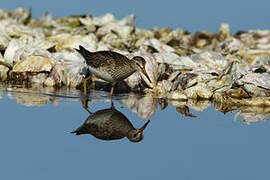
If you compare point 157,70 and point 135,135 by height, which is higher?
point 157,70

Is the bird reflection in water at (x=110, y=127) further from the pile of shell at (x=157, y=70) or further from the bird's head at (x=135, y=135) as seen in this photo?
the pile of shell at (x=157, y=70)

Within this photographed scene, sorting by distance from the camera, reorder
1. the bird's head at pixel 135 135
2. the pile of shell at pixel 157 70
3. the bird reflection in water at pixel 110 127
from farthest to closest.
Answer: the pile of shell at pixel 157 70 < the bird reflection in water at pixel 110 127 < the bird's head at pixel 135 135

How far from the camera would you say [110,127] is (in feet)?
19.8

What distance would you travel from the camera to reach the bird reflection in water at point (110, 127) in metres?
5.60

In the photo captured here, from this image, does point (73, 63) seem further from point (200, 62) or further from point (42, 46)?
point (200, 62)

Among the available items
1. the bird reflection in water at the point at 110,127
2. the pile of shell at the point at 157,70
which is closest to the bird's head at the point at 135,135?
the bird reflection in water at the point at 110,127

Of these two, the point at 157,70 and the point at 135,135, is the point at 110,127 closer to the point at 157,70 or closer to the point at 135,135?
the point at 135,135

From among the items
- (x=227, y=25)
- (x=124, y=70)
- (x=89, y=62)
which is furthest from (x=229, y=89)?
(x=227, y=25)

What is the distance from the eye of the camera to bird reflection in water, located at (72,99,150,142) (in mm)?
5604

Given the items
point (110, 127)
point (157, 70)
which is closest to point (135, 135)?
point (110, 127)

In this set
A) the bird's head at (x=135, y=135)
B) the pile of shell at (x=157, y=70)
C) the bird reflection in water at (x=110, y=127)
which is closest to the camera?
the bird's head at (x=135, y=135)

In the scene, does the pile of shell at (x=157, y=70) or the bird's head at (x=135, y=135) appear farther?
the pile of shell at (x=157, y=70)

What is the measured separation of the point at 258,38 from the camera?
21.5 metres

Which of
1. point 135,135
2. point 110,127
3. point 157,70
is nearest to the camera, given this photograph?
point 135,135
